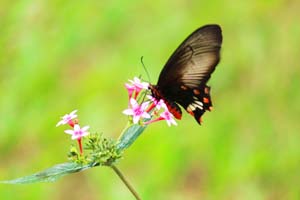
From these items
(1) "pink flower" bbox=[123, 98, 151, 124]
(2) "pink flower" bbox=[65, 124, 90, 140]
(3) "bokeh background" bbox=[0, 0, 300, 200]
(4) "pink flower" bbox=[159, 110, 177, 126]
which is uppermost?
(3) "bokeh background" bbox=[0, 0, 300, 200]

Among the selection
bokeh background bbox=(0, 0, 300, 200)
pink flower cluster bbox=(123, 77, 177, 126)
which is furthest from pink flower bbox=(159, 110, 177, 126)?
bokeh background bbox=(0, 0, 300, 200)

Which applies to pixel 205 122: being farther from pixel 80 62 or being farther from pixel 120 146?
pixel 120 146

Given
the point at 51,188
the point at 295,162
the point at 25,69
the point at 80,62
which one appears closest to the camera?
the point at 295,162

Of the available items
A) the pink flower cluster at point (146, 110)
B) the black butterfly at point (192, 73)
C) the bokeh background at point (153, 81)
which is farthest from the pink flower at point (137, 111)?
the bokeh background at point (153, 81)

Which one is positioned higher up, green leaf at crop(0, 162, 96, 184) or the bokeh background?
the bokeh background

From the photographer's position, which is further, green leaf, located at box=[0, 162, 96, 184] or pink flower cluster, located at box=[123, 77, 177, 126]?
pink flower cluster, located at box=[123, 77, 177, 126]

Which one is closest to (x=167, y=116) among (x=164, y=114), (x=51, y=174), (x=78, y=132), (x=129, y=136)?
(x=164, y=114)

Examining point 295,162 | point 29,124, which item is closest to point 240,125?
point 295,162

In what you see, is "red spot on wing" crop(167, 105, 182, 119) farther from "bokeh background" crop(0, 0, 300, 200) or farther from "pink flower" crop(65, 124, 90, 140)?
"bokeh background" crop(0, 0, 300, 200)
